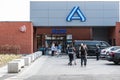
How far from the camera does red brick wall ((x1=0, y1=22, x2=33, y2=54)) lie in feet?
174

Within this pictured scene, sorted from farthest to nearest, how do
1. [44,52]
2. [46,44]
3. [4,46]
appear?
[46,44]
[44,52]
[4,46]

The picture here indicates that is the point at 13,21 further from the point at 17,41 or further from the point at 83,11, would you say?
the point at 83,11

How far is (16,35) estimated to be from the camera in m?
53.2

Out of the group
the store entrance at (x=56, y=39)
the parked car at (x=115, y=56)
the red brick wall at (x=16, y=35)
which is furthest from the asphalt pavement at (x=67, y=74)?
the store entrance at (x=56, y=39)

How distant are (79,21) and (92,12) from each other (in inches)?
84.4

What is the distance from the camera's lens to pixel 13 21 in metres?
53.4

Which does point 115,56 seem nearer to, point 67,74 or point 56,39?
point 67,74

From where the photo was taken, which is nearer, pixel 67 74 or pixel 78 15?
pixel 67 74

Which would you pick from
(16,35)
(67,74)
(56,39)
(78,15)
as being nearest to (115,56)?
(67,74)

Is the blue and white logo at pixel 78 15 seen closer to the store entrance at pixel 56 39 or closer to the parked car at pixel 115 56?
the store entrance at pixel 56 39

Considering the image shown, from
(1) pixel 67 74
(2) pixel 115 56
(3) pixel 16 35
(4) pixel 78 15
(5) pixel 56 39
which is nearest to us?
(1) pixel 67 74

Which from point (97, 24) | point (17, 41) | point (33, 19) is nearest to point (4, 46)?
point (17, 41)

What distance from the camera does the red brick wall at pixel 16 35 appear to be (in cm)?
5316

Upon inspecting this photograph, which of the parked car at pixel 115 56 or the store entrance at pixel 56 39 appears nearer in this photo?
the parked car at pixel 115 56
